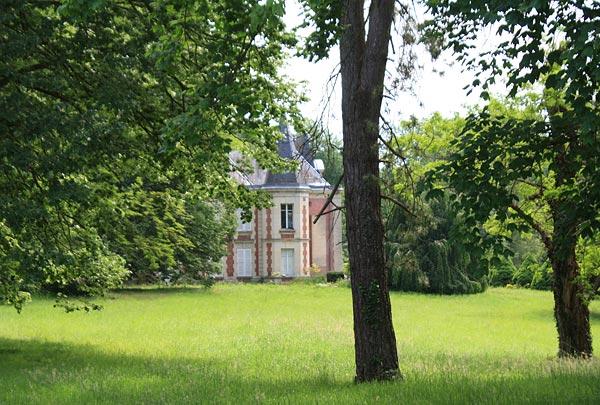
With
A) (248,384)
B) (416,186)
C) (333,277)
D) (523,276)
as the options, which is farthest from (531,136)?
(523,276)

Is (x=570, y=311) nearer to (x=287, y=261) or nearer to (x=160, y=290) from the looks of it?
(x=160, y=290)

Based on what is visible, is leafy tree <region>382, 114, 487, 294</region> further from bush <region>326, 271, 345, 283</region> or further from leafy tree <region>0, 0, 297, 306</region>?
bush <region>326, 271, 345, 283</region>

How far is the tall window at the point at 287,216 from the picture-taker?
51.2 meters

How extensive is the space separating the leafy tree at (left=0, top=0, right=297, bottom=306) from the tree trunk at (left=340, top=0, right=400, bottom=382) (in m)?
1.24

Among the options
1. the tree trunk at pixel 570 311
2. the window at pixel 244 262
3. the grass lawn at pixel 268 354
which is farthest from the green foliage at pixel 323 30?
the window at pixel 244 262

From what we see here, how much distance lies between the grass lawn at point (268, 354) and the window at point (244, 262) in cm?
1567

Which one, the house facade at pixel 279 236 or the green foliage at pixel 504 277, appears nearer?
the house facade at pixel 279 236

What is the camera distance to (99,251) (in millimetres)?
13766

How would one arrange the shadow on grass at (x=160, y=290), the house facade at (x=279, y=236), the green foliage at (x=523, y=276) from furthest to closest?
the house facade at (x=279, y=236) → the green foliage at (x=523, y=276) → the shadow on grass at (x=160, y=290)

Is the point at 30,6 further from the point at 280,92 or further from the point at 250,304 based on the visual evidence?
the point at 250,304

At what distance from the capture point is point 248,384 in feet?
32.5

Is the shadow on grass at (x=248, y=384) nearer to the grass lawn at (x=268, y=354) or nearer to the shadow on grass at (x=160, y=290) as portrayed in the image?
the grass lawn at (x=268, y=354)

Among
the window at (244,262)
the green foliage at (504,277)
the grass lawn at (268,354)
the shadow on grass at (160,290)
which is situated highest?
the window at (244,262)

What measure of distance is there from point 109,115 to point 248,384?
4733 millimetres
